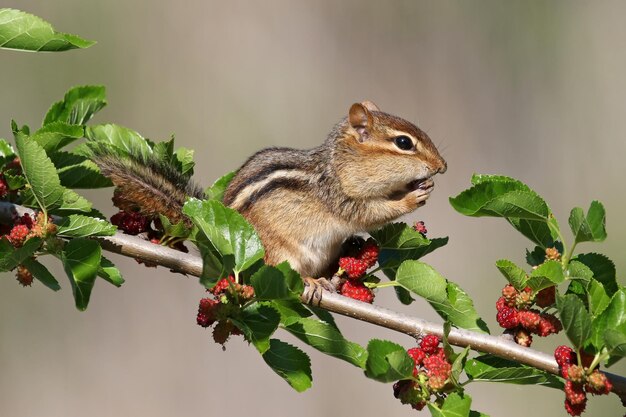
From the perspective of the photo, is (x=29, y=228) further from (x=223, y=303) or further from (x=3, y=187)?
(x=223, y=303)

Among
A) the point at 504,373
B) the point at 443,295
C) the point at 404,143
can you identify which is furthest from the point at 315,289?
the point at 404,143

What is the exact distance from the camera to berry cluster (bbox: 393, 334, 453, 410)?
1.84 m

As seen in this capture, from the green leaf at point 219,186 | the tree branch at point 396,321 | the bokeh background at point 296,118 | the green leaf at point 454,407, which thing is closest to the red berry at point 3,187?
the tree branch at point 396,321

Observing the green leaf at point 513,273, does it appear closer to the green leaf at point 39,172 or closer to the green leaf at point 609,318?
the green leaf at point 609,318

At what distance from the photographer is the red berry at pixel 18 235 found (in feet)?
5.99

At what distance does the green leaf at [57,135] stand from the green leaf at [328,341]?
2.23ft

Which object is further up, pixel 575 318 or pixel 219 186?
pixel 575 318

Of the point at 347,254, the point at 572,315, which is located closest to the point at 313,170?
the point at 347,254

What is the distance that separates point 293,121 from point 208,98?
0.65m

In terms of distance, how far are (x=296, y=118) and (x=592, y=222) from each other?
12.2 ft

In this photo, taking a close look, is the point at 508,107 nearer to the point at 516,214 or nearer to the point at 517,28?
the point at 517,28

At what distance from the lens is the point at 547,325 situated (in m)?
2.03

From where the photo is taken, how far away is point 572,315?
1.76 m

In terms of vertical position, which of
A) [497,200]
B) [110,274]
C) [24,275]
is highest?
[497,200]
